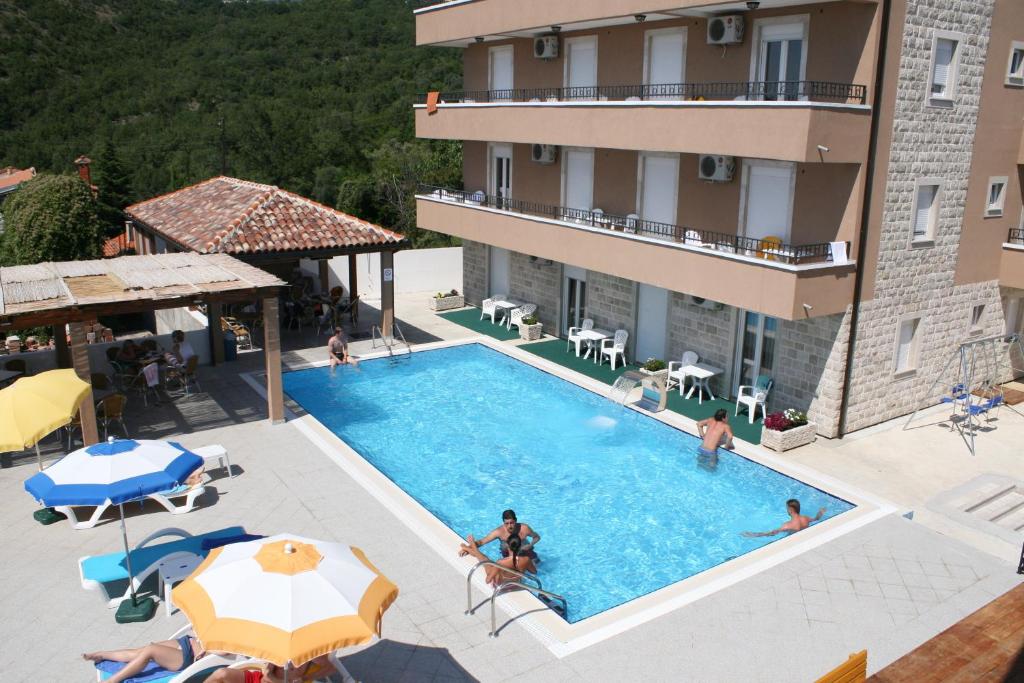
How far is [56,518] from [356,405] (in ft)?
25.6

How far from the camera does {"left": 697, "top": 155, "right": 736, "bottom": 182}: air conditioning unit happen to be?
1825 cm

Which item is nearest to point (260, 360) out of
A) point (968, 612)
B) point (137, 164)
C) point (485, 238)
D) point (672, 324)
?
point (485, 238)

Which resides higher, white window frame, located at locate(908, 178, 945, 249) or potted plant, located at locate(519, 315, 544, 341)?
white window frame, located at locate(908, 178, 945, 249)

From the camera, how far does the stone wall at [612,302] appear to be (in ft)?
73.7

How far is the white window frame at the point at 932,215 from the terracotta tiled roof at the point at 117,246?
33.3 meters

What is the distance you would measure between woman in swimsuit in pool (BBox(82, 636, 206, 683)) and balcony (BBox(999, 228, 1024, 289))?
19763 mm

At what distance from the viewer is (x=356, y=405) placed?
19719 millimetres

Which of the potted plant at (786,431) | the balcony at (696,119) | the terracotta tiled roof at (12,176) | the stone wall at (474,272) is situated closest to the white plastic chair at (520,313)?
the stone wall at (474,272)

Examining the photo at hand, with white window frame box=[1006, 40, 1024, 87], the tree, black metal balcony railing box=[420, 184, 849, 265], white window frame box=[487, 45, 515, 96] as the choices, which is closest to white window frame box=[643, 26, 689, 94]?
black metal balcony railing box=[420, 184, 849, 265]

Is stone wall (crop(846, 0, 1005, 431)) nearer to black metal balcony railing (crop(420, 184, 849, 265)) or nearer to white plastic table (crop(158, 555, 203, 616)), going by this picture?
black metal balcony railing (crop(420, 184, 849, 265))

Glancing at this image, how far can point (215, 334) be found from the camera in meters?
21.8

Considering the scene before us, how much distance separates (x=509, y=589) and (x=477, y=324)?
16.8 metres

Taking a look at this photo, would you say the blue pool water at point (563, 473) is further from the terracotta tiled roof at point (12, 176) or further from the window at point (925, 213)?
the terracotta tiled roof at point (12, 176)

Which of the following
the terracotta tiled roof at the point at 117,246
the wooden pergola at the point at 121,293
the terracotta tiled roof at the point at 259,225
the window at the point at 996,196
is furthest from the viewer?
the terracotta tiled roof at the point at 117,246
